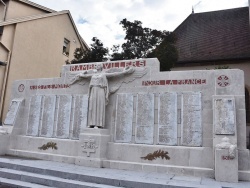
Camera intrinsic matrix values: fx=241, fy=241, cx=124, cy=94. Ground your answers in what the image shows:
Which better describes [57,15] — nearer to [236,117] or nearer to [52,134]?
[52,134]

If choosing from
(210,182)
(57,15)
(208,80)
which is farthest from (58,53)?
(210,182)

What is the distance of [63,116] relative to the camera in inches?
370

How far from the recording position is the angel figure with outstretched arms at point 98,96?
8.37 meters

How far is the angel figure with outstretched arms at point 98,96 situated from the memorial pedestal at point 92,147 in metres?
0.30

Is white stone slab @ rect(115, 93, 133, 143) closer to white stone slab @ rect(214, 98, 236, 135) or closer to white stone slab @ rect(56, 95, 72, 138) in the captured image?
white stone slab @ rect(56, 95, 72, 138)

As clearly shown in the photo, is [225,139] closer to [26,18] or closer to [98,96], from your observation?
[98,96]

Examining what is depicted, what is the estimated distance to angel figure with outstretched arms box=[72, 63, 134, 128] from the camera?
27.5 feet

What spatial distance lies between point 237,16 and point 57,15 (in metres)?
14.8

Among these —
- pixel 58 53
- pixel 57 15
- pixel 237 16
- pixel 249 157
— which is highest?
pixel 237 16

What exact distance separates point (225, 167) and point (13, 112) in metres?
8.38

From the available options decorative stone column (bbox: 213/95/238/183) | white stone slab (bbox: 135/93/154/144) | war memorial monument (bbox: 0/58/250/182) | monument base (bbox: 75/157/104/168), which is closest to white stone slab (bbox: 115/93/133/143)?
war memorial monument (bbox: 0/58/250/182)

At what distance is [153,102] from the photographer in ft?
26.8

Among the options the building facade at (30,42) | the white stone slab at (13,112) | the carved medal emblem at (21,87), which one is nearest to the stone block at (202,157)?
the white stone slab at (13,112)

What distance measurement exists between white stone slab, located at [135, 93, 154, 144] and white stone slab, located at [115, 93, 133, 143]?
0.88 feet
